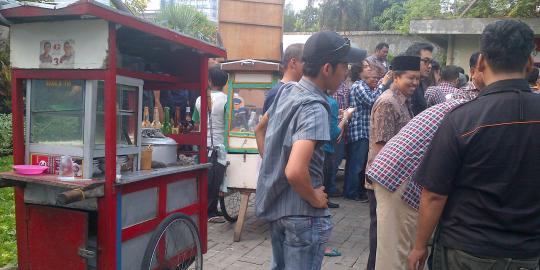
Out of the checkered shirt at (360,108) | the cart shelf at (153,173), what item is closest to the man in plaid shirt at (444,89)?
the checkered shirt at (360,108)

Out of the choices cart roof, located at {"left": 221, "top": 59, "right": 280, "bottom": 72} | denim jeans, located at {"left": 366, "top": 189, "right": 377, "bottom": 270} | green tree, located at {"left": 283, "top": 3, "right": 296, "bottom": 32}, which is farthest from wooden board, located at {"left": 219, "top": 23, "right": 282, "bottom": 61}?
green tree, located at {"left": 283, "top": 3, "right": 296, "bottom": 32}

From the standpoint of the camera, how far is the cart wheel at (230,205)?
5.05m

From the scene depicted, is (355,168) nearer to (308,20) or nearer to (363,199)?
(363,199)

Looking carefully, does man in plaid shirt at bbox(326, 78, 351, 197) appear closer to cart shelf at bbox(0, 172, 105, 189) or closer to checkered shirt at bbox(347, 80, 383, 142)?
checkered shirt at bbox(347, 80, 383, 142)

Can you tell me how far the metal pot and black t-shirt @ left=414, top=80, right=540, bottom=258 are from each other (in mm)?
2075

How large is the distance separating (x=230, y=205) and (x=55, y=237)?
3.29m

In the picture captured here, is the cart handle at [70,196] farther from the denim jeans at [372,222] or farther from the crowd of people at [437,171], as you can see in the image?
the denim jeans at [372,222]

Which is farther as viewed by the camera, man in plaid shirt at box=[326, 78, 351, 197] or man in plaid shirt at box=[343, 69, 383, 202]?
man in plaid shirt at box=[326, 78, 351, 197]

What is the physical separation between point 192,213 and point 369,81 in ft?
10.7

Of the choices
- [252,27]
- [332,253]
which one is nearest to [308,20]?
[252,27]

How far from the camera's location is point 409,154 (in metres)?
2.54

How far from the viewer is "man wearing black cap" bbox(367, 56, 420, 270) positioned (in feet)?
8.73

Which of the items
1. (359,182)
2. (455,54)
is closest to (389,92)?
(359,182)

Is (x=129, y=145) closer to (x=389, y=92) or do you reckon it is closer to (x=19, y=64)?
(x=19, y=64)
